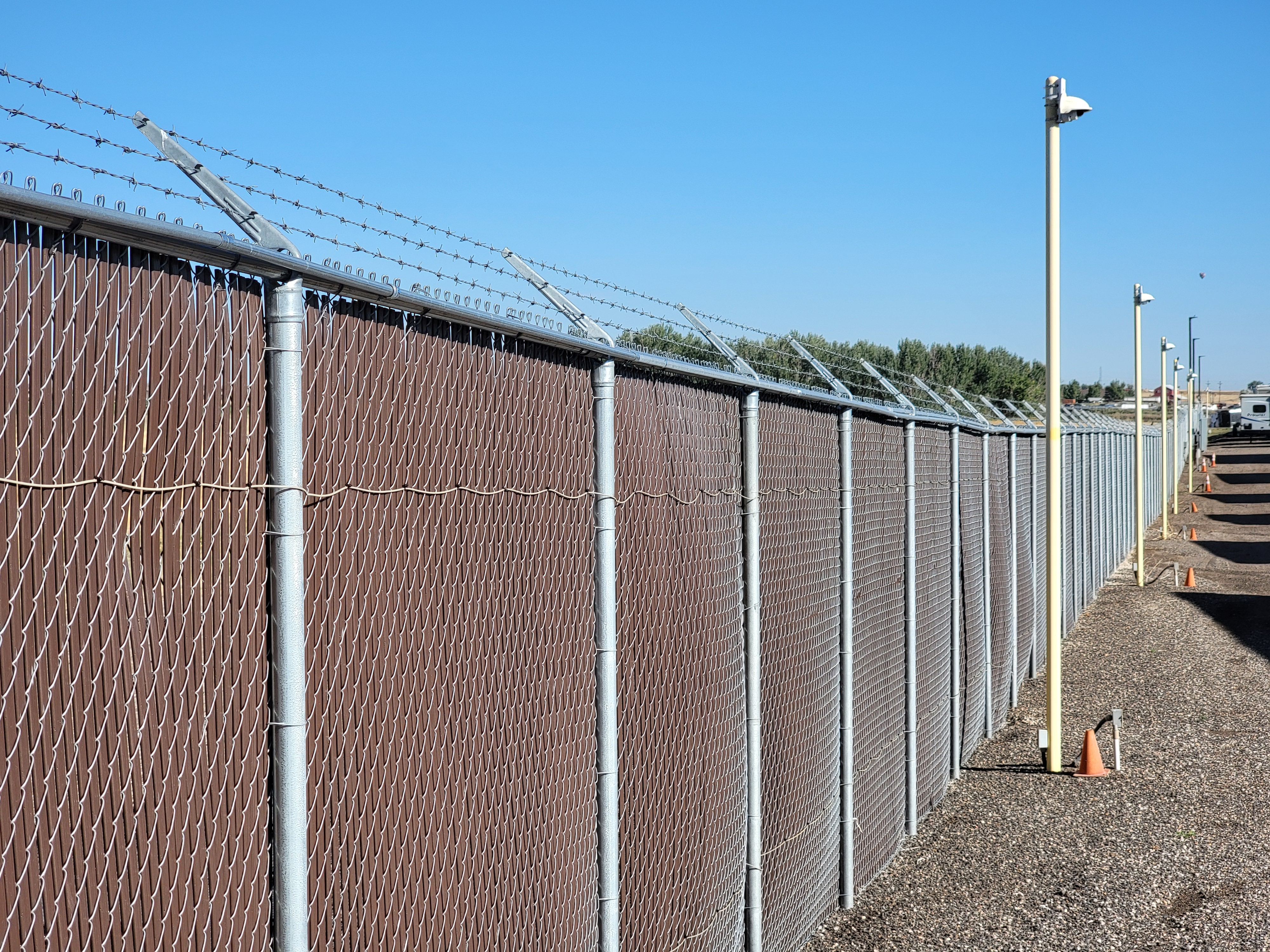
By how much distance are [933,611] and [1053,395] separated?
2466 millimetres

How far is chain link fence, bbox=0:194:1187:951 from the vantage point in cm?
212

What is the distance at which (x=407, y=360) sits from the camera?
3.20 meters

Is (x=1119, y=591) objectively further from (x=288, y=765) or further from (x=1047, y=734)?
(x=288, y=765)

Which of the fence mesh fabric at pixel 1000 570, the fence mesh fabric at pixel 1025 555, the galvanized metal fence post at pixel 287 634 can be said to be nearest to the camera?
the galvanized metal fence post at pixel 287 634

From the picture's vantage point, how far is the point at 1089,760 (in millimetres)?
10344

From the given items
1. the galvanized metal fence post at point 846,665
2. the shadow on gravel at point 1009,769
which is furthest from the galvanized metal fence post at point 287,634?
the shadow on gravel at point 1009,769

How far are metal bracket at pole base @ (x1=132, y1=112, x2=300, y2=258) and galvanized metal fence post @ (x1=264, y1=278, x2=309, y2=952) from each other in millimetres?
130

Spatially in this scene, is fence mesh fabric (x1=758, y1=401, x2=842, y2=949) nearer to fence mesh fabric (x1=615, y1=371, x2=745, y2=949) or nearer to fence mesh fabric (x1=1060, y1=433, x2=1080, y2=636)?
fence mesh fabric (x1=615, y1=371, x2=745, y2=949)

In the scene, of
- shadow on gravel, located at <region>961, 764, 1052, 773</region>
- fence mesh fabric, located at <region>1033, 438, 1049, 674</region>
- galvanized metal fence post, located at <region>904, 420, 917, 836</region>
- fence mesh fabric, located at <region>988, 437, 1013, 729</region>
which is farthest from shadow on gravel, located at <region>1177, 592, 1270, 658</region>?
galvanized metal fence post, located at <region>904, 420, 917, 836</region>

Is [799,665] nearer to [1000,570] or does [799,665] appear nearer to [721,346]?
[721,346]

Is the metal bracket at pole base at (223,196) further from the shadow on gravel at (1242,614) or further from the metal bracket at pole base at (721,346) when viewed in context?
the shadow on gravel at (1242,614)

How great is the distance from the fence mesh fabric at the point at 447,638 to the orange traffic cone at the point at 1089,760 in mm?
7166

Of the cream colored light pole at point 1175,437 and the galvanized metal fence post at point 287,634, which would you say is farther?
the cream colored light pole at point 1175,437

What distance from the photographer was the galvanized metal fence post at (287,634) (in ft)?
8.48
